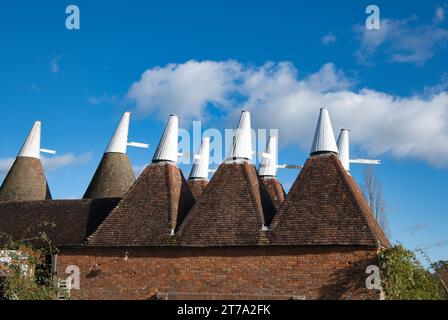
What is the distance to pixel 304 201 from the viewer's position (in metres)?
11.6

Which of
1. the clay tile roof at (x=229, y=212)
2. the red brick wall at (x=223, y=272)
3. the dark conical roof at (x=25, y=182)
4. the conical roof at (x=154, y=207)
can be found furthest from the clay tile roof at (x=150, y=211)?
the dark conical roof at (x=25, y=182)

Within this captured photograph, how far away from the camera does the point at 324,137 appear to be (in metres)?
12.7

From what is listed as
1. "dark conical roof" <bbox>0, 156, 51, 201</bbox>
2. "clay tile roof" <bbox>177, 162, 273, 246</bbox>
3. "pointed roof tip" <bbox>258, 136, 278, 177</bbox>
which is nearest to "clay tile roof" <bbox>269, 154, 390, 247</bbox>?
"clay tile roof" <bbox>177, 162, 273, 246</bbox>

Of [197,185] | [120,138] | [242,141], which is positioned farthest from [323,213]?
[120,138]

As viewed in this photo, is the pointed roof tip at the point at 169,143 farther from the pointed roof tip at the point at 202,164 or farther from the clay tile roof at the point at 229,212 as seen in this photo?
the pointed roof tip at the point at 202,164

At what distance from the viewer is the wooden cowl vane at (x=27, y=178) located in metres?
16.8

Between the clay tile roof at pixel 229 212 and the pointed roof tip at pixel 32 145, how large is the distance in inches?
310

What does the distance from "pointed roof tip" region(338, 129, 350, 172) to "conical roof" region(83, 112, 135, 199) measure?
647 centimetres
